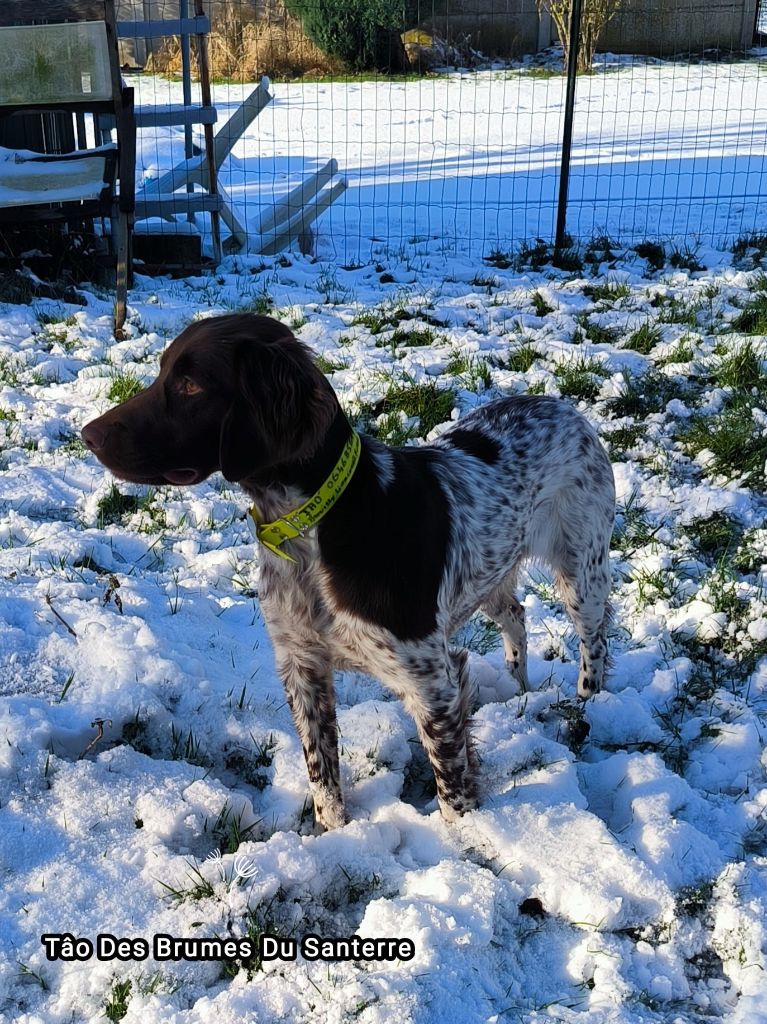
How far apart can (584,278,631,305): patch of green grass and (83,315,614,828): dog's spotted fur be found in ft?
11.8

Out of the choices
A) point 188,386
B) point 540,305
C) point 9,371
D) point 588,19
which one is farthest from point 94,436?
point 588,19

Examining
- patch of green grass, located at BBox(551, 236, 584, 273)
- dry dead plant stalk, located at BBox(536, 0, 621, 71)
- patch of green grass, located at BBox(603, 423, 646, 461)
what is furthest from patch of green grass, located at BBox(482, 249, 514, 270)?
dry dead plant stalk, located at BBox(536, 0, 621, 71)

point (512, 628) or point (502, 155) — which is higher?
point (502, 155)

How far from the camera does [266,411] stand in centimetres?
221

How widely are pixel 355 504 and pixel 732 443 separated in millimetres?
2732

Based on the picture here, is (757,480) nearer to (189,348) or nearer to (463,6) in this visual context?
(189,348)

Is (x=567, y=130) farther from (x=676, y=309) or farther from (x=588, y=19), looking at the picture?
(x=588, y=19)

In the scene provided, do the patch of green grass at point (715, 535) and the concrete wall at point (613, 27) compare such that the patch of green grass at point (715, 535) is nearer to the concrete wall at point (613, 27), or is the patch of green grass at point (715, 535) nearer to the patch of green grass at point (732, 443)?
the patch of green grass at point (732, 443)

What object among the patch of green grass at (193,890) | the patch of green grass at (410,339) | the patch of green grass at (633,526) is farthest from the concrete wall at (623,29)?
the patch of green grass at (193,890)

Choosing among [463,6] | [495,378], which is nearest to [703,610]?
[495,378]

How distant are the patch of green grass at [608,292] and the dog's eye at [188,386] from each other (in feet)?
15.5

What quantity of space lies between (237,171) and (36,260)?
4.64m

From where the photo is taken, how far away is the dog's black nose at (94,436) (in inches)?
90.2

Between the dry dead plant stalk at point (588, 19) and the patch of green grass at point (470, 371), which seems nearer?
the patch of green grass at point (470, 371)
